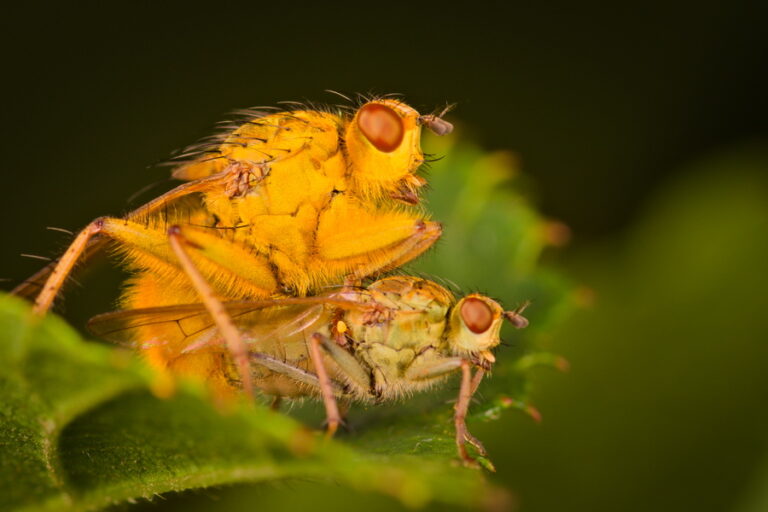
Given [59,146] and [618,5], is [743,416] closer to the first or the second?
[618,5]

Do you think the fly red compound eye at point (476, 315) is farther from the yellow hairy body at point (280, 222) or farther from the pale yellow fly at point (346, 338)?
the yellow hairy body at point (280, 222)

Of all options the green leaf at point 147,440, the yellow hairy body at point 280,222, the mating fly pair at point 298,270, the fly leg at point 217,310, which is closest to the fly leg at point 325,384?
the mating fly pair at point 298,270

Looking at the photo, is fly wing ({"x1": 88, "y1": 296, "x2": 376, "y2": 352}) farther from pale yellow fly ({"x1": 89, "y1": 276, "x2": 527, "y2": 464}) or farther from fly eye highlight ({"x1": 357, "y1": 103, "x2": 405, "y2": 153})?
fly eye highlight ({"x1": 357, "y1": 103, "x2": 405, "y2": 153})

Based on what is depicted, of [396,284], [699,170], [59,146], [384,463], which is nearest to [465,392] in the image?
[396,284]

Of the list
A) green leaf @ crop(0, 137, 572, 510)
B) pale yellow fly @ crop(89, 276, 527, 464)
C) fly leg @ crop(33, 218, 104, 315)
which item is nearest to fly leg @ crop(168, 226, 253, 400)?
pale yellow fly @ crop(89, 276, 527, 464)

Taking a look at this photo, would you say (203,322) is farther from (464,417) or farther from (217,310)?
(464,417)
